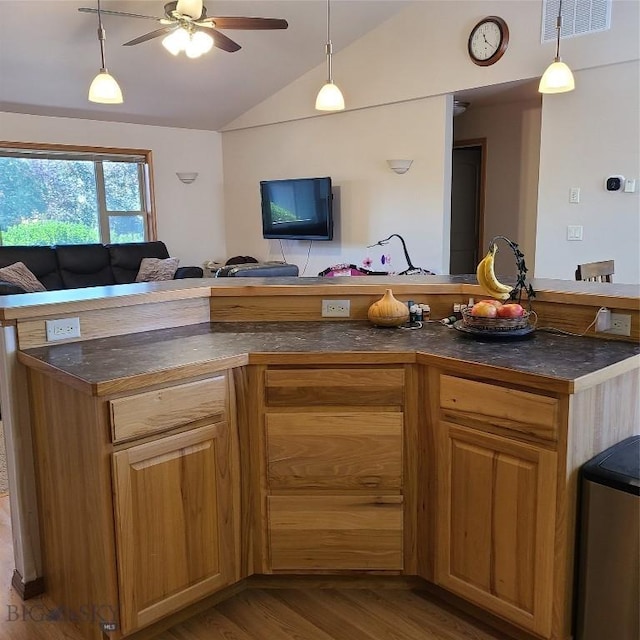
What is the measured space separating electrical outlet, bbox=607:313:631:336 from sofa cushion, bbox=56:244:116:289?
5376 mm

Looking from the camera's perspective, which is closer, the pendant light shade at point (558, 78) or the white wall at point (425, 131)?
the pendant light shade at point (558, 78)

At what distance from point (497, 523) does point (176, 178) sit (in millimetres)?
6557

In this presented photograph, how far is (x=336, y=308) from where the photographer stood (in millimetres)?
2510

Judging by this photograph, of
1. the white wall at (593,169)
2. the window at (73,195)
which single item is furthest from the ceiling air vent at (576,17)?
the window at (73,195)

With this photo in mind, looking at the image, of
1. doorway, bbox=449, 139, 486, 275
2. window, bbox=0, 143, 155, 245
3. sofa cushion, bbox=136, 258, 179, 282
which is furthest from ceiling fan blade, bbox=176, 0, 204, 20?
doorway, bbox=449, 139, 486, 275

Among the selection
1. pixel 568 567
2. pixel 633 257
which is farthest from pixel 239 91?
pixel 568 567

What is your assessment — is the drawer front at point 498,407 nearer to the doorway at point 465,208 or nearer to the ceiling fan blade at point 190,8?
the ceiling fan blade at point 190,8

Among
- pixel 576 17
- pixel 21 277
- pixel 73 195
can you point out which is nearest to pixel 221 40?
pixel 576 17

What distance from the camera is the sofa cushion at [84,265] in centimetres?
625

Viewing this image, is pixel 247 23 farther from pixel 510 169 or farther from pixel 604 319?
pixel 510 169

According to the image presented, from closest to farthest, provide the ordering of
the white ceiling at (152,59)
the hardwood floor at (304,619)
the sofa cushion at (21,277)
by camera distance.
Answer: the hardwood floor at (304,619), the white ceiling at (152,59), the sofa cushion at (21,277)

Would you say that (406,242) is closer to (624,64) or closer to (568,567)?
(624,64)

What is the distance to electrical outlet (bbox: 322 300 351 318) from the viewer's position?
251cm

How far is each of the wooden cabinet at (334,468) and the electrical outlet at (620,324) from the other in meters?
0.74
